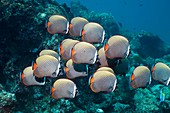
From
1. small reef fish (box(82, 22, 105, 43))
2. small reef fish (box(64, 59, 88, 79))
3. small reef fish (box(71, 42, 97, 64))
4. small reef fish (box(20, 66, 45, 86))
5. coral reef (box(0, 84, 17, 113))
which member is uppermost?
small reef fish (box(82, 22, 105, 43))

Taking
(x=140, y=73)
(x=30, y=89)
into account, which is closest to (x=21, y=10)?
(x=30, y=89)

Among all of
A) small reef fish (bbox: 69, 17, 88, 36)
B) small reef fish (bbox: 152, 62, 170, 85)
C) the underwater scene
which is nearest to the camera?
the underwater scene

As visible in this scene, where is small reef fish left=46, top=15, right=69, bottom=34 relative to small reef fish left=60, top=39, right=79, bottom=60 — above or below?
above

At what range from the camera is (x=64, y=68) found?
13.7 ft

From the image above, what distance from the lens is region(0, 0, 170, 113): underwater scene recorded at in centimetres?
378

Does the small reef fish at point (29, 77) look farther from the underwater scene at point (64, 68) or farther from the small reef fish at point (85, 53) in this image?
the small reef fish at point (85, 53)

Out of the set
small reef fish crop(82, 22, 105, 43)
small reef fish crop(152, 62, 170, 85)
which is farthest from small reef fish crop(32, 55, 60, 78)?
A: small reef fish crop(152, 62, 170, 85)

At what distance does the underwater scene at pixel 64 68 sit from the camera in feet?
12.4

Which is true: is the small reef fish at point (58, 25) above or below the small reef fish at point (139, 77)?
above

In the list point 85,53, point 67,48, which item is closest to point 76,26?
point 67,48

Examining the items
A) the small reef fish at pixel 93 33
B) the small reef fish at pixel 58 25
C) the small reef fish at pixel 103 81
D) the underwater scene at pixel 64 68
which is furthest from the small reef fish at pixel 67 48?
the small reef fish at pixel 103 81

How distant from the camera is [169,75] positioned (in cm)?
423

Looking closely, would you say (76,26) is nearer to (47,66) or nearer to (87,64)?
(87,64)

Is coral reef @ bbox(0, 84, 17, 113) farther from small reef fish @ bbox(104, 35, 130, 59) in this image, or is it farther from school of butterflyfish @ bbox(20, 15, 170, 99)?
small reef fish @ bbox(104, 35, 130, 59)
